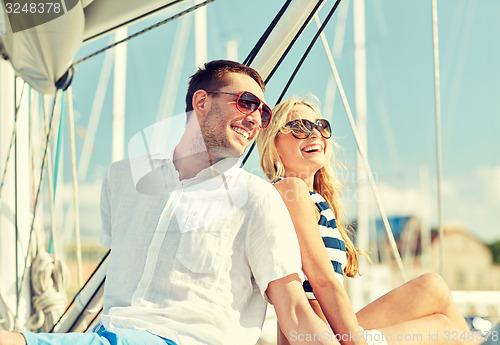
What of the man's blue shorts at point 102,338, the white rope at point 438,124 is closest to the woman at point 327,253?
A: the man's blue shorts at point 102,338

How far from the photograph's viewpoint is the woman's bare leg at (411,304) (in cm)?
191

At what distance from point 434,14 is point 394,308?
1.48 metres

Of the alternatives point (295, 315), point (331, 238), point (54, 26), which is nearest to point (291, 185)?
point (331, 238)

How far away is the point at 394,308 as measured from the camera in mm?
1929

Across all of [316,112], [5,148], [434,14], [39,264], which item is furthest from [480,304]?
[5,148]

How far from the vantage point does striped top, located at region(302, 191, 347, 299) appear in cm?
180

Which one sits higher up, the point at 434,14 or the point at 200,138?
the point at 434,14

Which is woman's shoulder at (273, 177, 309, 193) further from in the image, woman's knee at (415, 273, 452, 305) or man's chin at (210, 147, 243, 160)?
woman's knee at (415, 273, 452, 305)

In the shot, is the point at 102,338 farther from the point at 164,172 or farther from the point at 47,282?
the point at 47,282

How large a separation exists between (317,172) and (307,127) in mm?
206

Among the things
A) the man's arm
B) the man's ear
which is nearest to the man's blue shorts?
the man's arm

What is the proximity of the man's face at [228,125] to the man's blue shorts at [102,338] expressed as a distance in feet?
1.78

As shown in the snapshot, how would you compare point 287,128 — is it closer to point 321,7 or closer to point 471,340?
point 321,7

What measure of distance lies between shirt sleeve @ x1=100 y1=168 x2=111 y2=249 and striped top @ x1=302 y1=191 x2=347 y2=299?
672 millimetres
